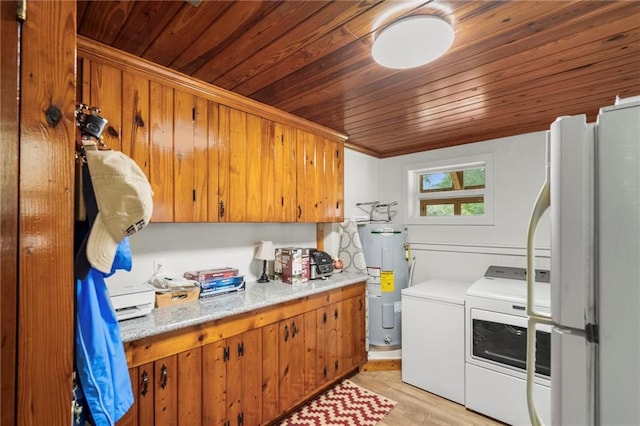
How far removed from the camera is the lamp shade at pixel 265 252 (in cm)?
246

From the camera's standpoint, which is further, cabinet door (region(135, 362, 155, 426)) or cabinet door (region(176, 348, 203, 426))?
cabinet door (region(176, 348, 203, 426))

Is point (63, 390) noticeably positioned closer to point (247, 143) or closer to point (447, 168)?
point (247, 143)

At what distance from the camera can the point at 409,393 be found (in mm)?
2535

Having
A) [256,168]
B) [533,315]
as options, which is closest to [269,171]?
[256,168]

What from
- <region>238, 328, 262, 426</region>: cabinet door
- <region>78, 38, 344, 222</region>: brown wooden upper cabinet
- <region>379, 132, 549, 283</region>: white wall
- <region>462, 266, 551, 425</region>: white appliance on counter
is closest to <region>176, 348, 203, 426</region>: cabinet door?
<region>238, 328, 262, 426</region>: cabinet door

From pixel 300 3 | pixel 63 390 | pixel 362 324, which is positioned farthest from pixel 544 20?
pixel 362 324

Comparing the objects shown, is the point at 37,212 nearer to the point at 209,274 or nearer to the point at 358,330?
the point at 209,274

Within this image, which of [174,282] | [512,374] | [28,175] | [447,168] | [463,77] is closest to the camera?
[28,175]

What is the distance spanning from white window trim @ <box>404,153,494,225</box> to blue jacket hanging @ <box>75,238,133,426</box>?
3.09m

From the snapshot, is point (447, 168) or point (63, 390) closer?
point (63, 390)

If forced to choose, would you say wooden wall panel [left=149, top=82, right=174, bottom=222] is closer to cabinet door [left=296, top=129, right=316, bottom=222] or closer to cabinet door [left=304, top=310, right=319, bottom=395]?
cabinet door [left=296, top=129, right=316, bottom=222]

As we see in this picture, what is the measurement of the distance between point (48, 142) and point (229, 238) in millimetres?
1799

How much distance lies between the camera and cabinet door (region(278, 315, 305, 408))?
6.89ft

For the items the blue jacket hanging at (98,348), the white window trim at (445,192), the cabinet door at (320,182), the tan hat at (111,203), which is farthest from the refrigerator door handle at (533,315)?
the white window trim at (445,192)
